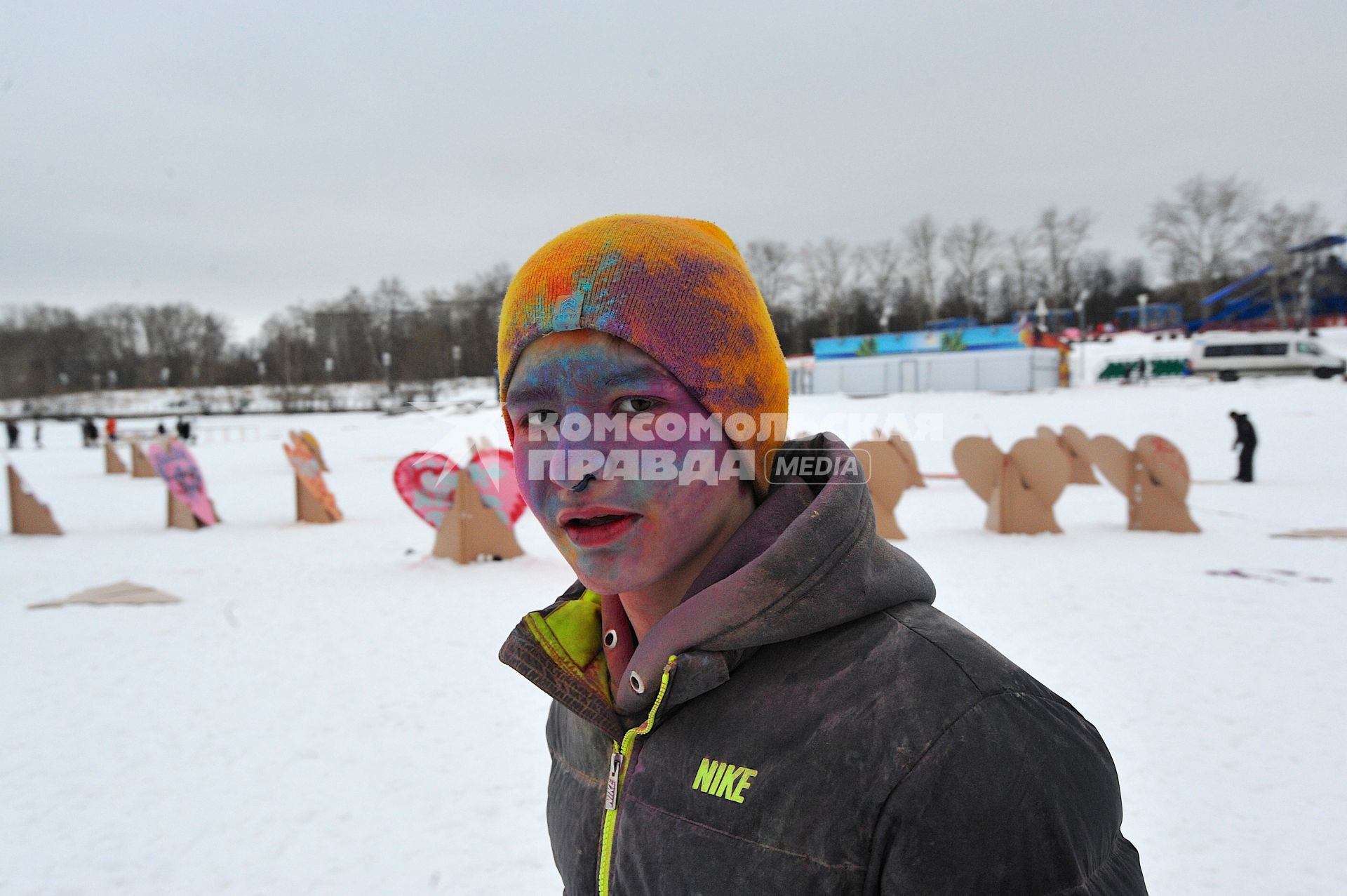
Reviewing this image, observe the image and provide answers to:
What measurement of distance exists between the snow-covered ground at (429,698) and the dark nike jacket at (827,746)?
5.04 ft

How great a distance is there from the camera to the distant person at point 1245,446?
15.1m

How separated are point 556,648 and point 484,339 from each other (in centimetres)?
6168

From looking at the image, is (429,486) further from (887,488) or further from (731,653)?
(731,653)

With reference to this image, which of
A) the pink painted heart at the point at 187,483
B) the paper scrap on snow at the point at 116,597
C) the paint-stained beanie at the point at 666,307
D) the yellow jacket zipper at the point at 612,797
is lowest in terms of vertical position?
the paper scrap on snow at the point at 116,597

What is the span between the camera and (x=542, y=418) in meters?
1.41

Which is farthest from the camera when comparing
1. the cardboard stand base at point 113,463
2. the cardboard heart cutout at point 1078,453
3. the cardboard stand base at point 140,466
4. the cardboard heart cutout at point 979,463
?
the cardboard stand base at point 113,463

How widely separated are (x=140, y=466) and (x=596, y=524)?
26.2m

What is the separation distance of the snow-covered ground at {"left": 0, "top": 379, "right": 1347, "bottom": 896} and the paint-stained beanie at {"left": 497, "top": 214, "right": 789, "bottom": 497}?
1.31 meters

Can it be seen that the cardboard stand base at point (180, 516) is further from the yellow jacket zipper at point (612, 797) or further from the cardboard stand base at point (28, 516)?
the yellow jacket zipper at point (612, 797)

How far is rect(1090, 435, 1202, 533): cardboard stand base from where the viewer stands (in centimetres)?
1041

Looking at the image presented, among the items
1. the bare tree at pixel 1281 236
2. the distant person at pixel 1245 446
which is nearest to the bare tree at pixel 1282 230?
the bare tree at pixel 1281 236

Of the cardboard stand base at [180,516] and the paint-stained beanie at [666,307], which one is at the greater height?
the paint-stained beanie at [666,307]

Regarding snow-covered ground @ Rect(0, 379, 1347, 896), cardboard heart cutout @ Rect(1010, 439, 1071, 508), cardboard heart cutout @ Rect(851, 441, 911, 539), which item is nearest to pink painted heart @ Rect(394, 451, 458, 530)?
snow-covered ground @ Rect(0, 379, 1347, 896)

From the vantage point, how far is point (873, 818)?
100 centimetres
